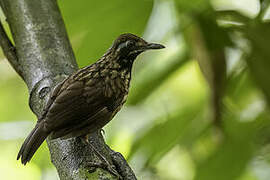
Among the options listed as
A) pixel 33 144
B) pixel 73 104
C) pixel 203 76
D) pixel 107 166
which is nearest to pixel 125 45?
pixel 203 76

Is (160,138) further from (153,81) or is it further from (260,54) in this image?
(260,54)

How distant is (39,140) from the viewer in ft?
8.50

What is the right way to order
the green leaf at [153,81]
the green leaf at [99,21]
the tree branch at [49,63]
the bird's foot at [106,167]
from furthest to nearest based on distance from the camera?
1. the green leaf at [153,81]
2. the green leaf at [99,21]
3. the tree branch at [49,63]
4. the bird's foot at [106,167]

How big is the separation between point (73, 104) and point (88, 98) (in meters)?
0.11

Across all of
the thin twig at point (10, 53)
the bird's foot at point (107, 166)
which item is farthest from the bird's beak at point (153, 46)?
the bird's foot at point (107, 166)

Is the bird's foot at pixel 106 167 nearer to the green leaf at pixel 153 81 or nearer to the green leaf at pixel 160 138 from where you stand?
the green leaf at pixel 160 138

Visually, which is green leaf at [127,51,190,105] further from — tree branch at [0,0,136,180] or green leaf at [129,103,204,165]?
tree branch at [0,0,136,180]

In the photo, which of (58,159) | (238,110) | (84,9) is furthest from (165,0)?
(58,159)

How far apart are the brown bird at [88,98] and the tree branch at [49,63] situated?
0.18ft

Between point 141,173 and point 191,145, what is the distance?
366 mm

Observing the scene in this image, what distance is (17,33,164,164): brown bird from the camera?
2.59 meters

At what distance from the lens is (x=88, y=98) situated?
2.80 metres

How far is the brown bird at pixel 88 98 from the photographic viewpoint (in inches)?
102

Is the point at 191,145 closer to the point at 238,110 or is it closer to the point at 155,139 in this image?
the point at 155,139
